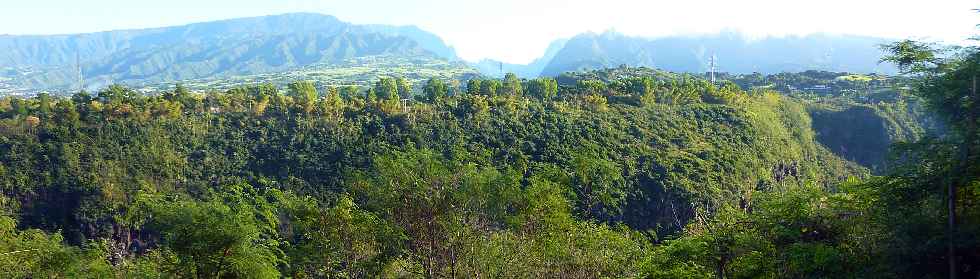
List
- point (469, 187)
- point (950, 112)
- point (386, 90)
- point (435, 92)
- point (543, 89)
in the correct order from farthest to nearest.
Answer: point (386, 90), point (543, 89), point (435, 92), point (469, 187), point (950, 112)

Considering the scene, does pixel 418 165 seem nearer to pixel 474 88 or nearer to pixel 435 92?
pixel 435 92

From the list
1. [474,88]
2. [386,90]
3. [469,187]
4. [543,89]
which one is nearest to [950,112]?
[469,187]

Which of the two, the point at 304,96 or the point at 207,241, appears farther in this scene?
the point at 304,96

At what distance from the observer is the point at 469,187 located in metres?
14.7

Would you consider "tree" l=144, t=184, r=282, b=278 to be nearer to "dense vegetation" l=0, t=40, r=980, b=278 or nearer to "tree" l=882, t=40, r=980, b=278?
"dense vegetation" l=0, t=40, r=980, b=278

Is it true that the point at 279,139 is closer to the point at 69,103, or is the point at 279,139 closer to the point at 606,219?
the point at 69,103

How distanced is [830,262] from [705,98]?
4821 cm

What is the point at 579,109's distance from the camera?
4759 centimetres

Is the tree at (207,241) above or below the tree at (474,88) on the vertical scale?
below

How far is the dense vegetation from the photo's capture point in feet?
35.1

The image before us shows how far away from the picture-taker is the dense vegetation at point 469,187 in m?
10.7

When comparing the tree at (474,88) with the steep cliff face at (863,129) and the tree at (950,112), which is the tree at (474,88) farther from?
the tree at (950,112)

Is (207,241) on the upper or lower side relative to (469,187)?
lower

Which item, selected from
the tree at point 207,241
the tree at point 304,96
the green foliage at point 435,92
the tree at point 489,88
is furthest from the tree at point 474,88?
the tree at point 207,241
